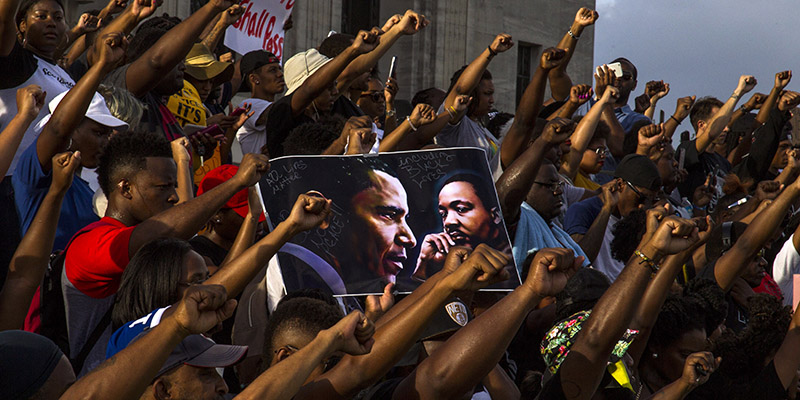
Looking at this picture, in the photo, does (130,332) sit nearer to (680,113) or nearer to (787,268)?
(787,268)

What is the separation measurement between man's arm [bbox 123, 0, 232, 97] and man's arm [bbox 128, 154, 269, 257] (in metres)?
1.50

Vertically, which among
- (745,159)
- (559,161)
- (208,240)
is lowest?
(745,159)

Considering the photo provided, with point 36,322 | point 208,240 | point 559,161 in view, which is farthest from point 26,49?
point 559,161

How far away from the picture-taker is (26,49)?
529 cm

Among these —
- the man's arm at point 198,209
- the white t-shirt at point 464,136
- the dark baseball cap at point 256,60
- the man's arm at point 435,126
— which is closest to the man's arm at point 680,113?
the white t-shirt at point 464,136

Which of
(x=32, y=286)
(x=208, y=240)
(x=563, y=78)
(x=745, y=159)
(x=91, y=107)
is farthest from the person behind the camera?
(x=745, y=159)

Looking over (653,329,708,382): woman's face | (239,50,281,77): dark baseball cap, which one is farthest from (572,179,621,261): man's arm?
(239,50,281,77): dark baseball cap

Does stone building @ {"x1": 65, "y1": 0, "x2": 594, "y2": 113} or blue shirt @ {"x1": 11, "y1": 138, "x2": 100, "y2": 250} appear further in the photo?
stone building @ {"x1": 65, "y1": 0, "x2": 594, "y2": 113}

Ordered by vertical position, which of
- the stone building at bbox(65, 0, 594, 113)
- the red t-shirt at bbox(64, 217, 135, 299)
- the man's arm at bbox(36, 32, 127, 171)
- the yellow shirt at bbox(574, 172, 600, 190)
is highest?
the man's arm at bbox(36, 32, 127, 171)

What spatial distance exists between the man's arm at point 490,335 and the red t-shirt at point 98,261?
121cm

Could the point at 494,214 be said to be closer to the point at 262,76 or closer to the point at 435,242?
the point at 435,242

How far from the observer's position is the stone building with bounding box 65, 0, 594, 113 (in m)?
14.6

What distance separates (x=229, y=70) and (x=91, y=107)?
2.28m

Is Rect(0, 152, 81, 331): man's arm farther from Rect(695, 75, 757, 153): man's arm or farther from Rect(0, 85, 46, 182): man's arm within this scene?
Rect(695, 75, 757, 153): man's arm
